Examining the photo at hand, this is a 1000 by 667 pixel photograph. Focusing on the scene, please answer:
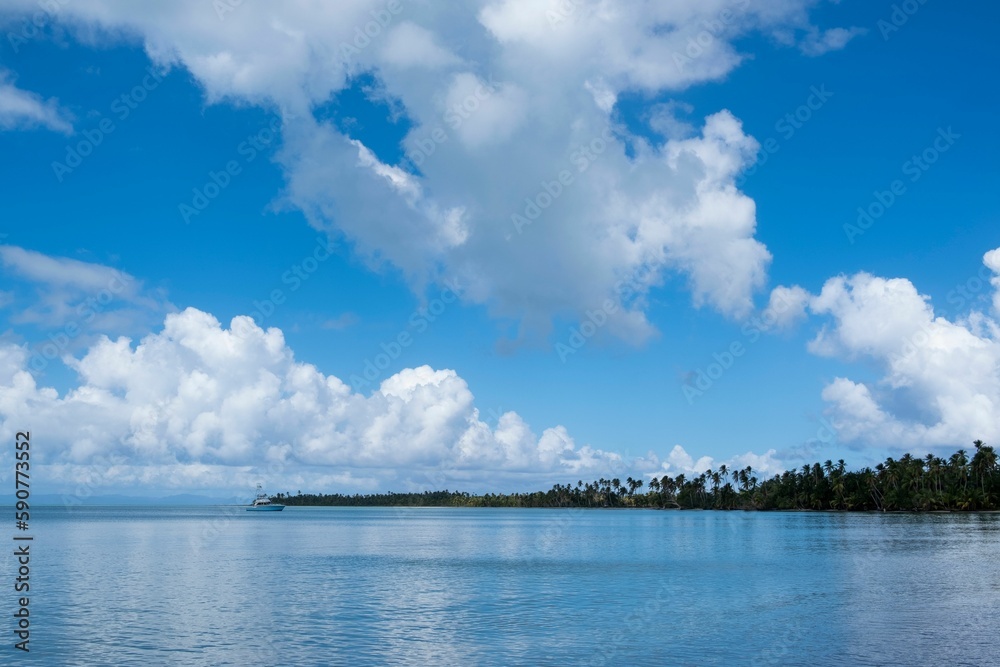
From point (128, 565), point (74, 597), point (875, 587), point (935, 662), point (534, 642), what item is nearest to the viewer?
point (935, 662)

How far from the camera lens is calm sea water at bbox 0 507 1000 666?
118ft

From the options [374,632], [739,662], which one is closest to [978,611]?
[739,662]

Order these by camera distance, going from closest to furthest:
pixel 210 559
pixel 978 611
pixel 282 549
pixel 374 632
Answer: pixel 374 632, pixel 978 611, pixel 210 559, pixel 282 549

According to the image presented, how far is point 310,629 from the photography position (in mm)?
42125

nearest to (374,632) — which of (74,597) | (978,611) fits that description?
(74,597)

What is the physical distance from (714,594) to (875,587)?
12551 mm

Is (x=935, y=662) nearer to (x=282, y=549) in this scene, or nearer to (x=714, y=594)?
(x=714, y=594)

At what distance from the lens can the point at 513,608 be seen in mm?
49344

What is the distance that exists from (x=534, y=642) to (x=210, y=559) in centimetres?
5654

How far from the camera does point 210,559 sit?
84.7m

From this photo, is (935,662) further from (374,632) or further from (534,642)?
(374,632)

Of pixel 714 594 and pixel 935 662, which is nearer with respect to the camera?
pixel 935 662

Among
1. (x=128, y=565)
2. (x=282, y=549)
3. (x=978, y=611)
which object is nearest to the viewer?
(x=978, y=611)

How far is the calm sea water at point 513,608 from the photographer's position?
36031 millimetres
